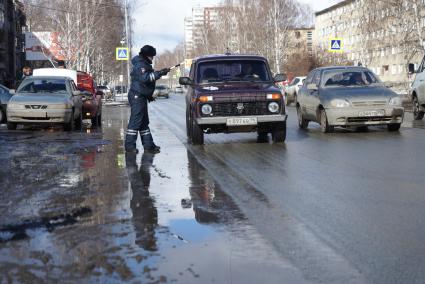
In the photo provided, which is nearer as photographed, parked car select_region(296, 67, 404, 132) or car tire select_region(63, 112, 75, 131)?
parked car select_region(296, 67, 404, 132)

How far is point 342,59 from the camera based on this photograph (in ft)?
196

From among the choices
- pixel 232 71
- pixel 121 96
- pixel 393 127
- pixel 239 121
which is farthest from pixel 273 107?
pixel 121 96

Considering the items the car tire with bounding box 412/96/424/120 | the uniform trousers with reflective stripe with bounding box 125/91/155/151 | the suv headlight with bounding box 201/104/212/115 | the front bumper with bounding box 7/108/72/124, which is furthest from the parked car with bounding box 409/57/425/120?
the front bumper with bounding box 7/108/72/124

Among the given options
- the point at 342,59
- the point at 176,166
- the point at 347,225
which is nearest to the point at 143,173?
the point at 176,166

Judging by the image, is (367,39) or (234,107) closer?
(234,107)

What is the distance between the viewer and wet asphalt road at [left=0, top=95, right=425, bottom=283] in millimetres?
4055

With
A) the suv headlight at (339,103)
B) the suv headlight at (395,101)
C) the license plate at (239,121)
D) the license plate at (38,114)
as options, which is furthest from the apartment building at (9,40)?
the license plate at (239,121)

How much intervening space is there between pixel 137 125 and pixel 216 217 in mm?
5910

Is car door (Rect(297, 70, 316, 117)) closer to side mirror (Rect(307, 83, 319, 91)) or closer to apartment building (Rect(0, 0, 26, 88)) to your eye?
side mirror (Rect(307, 83, 319, 91))

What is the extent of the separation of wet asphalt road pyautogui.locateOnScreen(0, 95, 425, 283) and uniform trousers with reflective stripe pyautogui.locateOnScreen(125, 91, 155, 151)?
1.91 feet

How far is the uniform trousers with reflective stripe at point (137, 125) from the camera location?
1127 centimetres

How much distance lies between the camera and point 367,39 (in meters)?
59.0

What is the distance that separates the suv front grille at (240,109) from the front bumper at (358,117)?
99.9 inches

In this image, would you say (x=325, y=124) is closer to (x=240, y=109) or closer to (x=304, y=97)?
(x=304, y=97)
